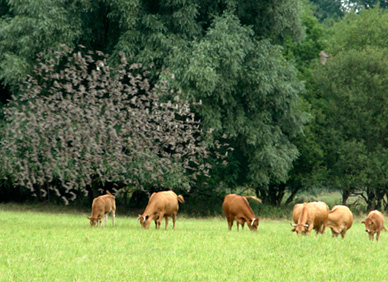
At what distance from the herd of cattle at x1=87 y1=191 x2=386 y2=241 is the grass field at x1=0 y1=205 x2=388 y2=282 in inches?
41.2

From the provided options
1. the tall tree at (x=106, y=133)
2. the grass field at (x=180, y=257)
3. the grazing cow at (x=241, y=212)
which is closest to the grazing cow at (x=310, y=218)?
the grass field at (x=180, y=257)

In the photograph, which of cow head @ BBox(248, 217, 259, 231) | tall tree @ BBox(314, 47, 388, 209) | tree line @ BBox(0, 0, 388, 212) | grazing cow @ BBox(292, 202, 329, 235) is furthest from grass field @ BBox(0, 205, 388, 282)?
tall tree @ BBox(314, 47, 388, 209)

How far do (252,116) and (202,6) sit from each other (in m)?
6.12

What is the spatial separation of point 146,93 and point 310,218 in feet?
42.3

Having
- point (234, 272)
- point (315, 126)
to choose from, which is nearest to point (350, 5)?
point (315, 126)

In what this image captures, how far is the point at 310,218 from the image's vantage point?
17.2 meters

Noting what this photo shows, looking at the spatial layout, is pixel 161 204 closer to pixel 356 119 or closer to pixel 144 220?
pixel 144 220

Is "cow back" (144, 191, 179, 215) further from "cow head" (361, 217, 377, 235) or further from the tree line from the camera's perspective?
"cow head" (361, 217, 377, 235)

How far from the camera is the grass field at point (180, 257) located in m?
10.6

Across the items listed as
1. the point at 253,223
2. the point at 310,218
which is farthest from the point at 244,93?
the point at 310,218

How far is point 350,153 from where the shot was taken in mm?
34875

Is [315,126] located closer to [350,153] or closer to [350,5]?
[350,153]

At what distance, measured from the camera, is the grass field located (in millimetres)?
10609

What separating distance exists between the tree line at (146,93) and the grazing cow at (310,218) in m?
7.12
